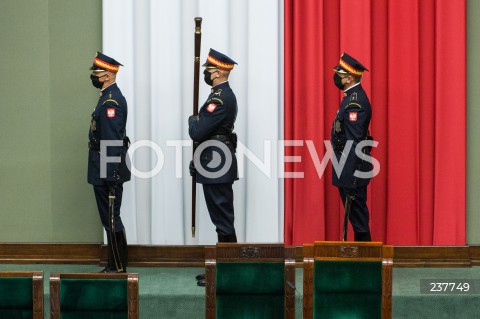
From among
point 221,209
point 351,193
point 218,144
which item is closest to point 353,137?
point 351,193

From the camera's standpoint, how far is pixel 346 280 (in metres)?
4.30

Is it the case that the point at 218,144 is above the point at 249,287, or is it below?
above

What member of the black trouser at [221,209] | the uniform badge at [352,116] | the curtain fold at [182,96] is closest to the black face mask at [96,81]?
the curtain fold at [182,96]

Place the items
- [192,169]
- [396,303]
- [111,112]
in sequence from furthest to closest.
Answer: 1. [192,169]
2. [111,112]
3. [396,303]

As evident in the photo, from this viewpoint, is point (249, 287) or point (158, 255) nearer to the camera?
point (249, 287)

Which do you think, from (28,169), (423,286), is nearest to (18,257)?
(28,169)

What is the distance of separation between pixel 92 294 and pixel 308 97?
10.2 feet

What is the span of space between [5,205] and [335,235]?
2516 millimetres

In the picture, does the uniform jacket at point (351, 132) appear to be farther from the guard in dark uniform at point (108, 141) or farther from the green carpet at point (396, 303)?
the guard in dark uniform at point (108, 141)

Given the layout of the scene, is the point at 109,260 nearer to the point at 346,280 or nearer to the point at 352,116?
the point at 352,116

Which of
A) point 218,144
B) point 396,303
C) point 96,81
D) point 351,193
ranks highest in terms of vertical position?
point 96,81

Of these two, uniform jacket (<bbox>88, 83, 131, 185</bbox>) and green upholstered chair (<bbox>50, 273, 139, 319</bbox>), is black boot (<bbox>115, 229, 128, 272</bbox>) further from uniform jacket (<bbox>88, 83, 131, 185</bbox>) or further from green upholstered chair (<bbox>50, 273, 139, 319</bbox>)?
green upholstered chair (<bbox>50, 273, 139, 319</bbox>)

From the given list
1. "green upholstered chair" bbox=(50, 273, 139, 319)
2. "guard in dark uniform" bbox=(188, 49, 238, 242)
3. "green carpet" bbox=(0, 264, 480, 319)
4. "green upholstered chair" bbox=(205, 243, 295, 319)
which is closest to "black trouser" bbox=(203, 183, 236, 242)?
"guard in dark uniform" bbox=(188, 49, 238, 242)

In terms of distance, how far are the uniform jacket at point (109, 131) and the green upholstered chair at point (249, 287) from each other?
2.06 m
